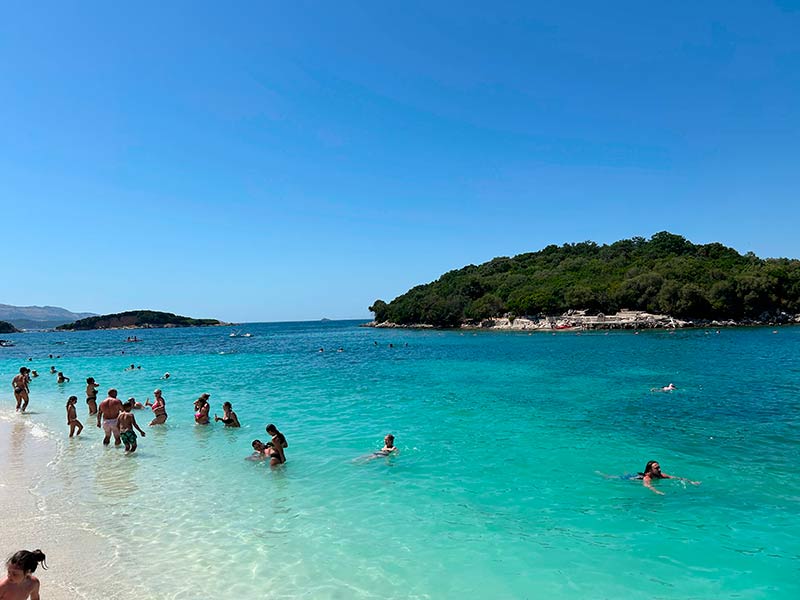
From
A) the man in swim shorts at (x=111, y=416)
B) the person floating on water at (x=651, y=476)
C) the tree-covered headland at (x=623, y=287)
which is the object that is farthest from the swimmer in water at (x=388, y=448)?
the tree-covered headland at (x=623, y=287)

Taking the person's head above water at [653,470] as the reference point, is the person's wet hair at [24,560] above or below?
above

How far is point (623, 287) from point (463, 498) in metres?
85.6

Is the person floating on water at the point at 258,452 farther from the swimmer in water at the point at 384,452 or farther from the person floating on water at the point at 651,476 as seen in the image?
the person floating on water at the point at 651,476

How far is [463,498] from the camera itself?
996cm

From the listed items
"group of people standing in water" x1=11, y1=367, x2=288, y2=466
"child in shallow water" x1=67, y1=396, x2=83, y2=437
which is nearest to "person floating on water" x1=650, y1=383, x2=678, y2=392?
"group of people standing in water" x1=11, y1=367, x2=288, y2=466

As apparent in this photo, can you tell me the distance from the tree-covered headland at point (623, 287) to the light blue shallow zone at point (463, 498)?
67.0 metres

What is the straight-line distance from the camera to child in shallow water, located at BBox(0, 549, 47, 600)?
5242 millimetres

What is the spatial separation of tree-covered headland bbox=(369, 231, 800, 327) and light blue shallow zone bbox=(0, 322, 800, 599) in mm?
66984

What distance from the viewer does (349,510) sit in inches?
372

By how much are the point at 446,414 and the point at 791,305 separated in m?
85.0

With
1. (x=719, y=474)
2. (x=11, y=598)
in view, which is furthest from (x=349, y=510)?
(x=719, y=474)

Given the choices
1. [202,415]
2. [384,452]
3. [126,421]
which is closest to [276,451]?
[384,452]

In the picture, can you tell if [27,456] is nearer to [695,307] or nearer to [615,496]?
[615,496]

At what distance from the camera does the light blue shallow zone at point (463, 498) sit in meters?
6.98
